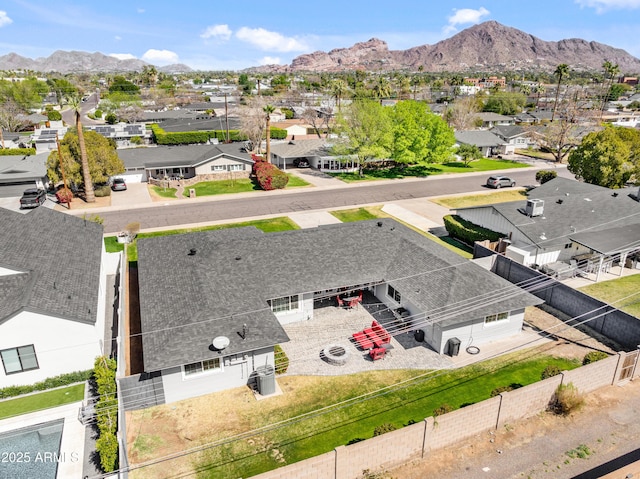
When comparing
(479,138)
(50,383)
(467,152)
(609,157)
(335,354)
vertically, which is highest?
(609,157)

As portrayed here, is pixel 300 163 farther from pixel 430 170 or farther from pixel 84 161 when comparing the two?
pixel 84 161

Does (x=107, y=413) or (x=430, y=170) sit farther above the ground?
(x=430, y=170)

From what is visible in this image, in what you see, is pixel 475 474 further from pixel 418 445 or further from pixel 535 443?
pixel 535 443

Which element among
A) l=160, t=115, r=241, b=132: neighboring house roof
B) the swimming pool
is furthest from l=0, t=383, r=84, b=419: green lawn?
l=160, t=115, r=241, b=132: neighboring house roof

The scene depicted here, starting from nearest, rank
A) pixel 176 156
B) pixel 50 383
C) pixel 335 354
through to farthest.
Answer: pixel 50 383 < pixel 335 354 < pixel 176 156

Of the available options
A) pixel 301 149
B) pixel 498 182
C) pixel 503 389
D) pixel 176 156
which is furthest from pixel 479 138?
pixel 503 389

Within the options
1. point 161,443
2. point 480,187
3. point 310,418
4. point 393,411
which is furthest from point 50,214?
point 480,187

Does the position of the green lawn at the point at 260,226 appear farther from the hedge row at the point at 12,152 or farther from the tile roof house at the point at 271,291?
the hedge row at the point at 12,152
